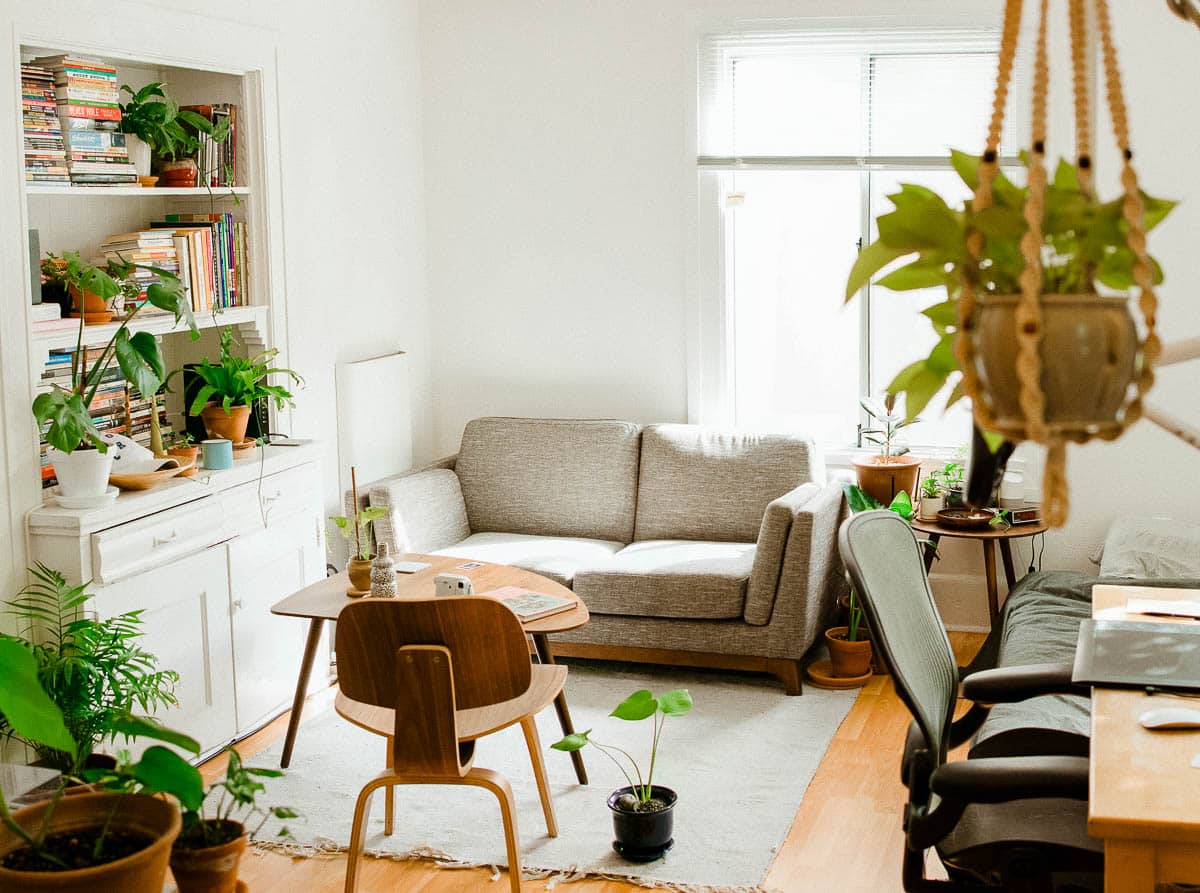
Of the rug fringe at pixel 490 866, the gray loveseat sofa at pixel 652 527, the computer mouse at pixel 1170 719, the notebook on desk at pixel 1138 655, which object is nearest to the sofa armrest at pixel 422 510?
the gray loveseat sofa at pixel 652 527

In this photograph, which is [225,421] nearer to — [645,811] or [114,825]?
[645,811]

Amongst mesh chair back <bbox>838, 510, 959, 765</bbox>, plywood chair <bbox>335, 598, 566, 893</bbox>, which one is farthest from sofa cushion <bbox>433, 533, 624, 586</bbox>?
mesh chair back <bbox>838, 510, 959, 765</bbox>

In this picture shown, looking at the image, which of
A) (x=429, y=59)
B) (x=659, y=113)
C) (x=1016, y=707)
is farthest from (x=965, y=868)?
(x=429, y=59)

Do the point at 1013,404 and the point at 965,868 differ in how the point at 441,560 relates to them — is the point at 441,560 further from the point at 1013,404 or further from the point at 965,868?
the point at 1013,404

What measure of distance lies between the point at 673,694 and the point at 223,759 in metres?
1.58

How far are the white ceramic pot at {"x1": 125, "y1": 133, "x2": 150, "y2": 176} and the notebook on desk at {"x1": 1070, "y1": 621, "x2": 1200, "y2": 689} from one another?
3.03 meters

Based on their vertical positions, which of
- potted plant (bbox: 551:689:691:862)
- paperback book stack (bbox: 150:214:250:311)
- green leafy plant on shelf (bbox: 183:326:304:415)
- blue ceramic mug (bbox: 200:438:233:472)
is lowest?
potted plant (bbox: 551:689:691:862)

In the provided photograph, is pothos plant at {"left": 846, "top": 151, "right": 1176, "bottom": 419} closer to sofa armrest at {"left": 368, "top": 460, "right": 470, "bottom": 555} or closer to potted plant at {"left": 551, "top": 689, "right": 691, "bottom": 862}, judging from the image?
potted plant at {"left": 551, "top": 689, "right": 691, "bottom": 862}

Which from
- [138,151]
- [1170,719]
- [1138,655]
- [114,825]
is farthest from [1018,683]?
[138,151]

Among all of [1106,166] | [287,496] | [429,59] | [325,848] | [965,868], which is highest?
[429,59]

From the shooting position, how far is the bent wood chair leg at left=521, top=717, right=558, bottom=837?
3.54 m

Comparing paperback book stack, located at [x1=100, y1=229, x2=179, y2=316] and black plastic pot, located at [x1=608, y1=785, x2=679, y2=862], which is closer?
black plastic pot, located at [x1=608, y1=785, x2=679, y2=862]

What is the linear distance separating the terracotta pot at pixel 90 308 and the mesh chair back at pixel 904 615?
235 cm

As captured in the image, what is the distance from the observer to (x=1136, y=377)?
2.97 feet
